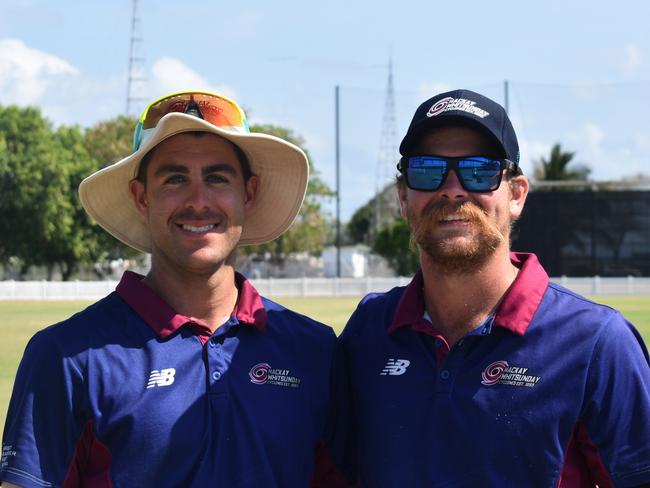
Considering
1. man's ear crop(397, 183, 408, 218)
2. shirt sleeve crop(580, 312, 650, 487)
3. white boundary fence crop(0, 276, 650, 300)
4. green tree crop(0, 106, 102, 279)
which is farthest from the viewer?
green tree crop(0, 106, 102, 279)

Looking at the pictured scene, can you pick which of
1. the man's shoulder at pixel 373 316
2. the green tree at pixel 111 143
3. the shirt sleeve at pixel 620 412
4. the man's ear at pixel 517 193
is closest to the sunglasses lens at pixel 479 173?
the man's ear at pixel 517 193

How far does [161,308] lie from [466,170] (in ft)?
3.85

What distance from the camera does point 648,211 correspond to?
138 feet

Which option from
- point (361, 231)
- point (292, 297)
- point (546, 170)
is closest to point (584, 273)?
point (292, 297)

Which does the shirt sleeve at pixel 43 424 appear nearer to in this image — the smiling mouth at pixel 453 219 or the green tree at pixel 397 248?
the smiling mouth at pixel 453 219

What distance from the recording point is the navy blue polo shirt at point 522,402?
133 inches

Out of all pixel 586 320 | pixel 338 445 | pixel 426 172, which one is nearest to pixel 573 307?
pixel 586 320

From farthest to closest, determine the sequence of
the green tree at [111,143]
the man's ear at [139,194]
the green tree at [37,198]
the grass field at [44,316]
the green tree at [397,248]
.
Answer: the green tree at [111,143] → the green tree at [397,248] → the green tree at [37,198] → the grass field at [44,316] → the man's ear at [139,194]

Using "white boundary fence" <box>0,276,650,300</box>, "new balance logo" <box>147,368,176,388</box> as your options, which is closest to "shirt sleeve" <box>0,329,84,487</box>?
"new balance logo" <box>147,368,176,388</box>

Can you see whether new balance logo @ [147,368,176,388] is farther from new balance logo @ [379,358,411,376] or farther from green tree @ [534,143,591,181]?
green tree @ [534,143,591,181]

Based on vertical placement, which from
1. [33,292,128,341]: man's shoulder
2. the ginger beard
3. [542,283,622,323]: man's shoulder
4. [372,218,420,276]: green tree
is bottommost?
[33,292,128,341]: man's shoulder

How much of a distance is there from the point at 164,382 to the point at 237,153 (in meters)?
0.94

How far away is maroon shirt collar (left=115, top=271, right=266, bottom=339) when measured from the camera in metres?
3.63

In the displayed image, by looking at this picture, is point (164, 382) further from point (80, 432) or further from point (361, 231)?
point (361, 231)
